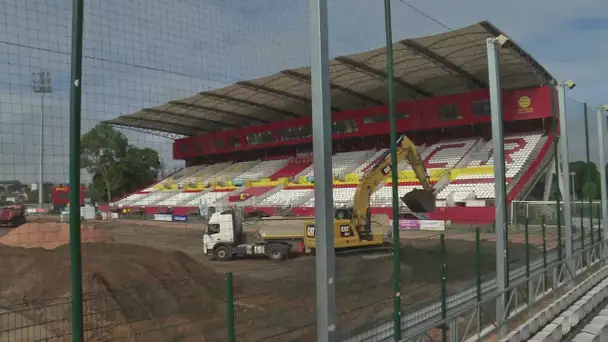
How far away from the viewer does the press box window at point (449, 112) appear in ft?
122

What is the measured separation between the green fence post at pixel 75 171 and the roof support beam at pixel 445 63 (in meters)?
22.7

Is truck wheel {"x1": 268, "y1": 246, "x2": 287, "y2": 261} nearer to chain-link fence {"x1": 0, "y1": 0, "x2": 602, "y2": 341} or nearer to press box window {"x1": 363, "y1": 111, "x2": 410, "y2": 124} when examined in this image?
chain-link fence {"x1": 0, "y1": 0, "x2": 602, "y2": 341}

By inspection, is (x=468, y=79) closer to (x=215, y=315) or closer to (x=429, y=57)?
(x=429, y=57)

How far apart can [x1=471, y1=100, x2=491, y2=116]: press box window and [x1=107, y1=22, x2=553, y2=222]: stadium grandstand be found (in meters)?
0.07

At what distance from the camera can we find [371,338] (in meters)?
5.32

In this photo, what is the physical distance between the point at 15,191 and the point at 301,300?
5.21 meters

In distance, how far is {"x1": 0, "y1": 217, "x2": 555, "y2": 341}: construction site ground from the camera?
6.82m

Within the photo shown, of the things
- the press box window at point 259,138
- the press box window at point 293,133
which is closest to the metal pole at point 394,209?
the press box window at point 293,133

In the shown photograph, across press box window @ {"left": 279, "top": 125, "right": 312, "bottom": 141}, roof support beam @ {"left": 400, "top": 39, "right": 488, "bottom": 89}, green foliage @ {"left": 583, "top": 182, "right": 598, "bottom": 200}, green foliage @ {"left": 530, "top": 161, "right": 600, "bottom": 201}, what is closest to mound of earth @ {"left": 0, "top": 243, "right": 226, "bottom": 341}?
green foliage @ {"left": 530, "top": 161, "right": 600, "bottom": 201}

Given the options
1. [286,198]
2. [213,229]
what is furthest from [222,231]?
[286,198]

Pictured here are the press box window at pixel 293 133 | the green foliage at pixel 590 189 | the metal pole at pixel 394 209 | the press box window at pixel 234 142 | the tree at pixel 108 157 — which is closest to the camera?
the tree at pixel 108 157

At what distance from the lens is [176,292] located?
30.0 feet

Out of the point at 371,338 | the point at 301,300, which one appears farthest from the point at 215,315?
the point at 371,338

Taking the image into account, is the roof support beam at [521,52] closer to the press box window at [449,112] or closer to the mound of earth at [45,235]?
the press box window at [449,112]
